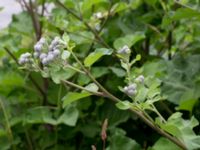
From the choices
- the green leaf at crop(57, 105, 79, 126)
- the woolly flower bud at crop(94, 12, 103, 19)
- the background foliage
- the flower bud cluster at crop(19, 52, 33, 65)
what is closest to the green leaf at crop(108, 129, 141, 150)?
the background foliage

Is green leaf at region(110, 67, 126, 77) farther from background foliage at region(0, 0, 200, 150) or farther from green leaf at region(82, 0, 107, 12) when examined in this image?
green leaf at region(82, 0, 107, 12)

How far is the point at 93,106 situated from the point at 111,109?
0.07m

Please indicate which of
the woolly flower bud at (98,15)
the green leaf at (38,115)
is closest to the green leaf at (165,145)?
the green leaf at (38,115)

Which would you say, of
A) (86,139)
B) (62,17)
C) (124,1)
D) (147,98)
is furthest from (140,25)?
(147,98)

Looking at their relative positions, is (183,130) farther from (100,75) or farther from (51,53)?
(100,75)

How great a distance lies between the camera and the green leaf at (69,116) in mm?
1171

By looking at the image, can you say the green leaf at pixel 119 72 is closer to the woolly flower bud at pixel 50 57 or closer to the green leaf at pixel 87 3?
the green leaf at pixel 87 3

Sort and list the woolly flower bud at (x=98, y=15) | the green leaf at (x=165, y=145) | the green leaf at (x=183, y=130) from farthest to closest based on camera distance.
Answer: the woolly flower bud at (x=98, y=15), the green leaf at (x=165, y=145), the green leaf at (x=183, y=130)

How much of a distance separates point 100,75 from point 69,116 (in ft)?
0.40

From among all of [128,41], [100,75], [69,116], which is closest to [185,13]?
[128,41]

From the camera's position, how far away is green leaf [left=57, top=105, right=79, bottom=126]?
117 centimetres

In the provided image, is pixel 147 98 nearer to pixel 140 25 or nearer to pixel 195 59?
pixel 195 59

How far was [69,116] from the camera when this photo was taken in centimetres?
120

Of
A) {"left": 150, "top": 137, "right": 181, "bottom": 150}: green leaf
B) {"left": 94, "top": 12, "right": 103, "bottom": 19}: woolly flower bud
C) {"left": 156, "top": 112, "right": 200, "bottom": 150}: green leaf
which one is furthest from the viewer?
{"left": 94, "top": 12, "right": 103, "bottom": 19}: woolly flower bud
